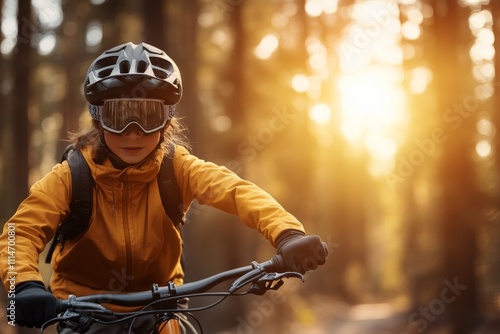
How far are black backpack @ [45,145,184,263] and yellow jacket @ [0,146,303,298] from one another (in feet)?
0.12

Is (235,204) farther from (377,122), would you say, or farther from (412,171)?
(377,122)

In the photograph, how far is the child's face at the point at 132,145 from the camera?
145 inches

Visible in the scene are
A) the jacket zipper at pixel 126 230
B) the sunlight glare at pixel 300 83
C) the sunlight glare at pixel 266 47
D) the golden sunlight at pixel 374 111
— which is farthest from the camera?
the golden sunlight at pixel 374 111

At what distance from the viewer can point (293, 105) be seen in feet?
66.8

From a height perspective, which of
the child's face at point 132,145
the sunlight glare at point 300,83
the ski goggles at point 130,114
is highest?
the sunlight glare at point 300,83

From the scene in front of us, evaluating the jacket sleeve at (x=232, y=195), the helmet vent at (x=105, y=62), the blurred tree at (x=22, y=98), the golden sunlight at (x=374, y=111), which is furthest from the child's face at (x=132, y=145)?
the golden sunlight at (x=374, y=111)

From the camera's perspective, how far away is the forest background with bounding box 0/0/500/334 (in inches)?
588

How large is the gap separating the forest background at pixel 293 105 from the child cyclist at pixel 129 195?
21.0ft

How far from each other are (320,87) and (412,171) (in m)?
7.82

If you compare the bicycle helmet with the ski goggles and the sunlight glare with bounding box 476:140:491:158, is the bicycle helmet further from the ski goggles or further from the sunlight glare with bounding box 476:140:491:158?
the sunlight glare with bounding box 476:140:491:158

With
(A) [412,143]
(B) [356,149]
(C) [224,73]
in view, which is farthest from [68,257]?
(B) [356,149]

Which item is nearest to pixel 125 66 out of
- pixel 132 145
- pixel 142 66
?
pixel 142 66

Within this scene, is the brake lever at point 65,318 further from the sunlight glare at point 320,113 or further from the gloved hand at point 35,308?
the sunlight glare at point 320,113

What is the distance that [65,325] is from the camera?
2969 millimetres
